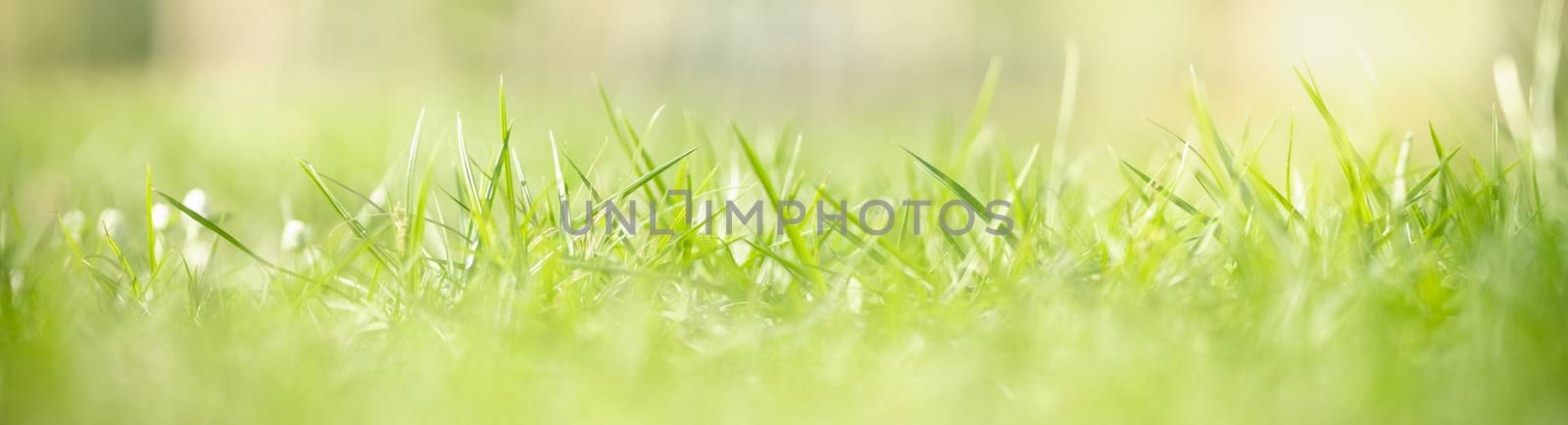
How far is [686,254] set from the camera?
3.59 ft

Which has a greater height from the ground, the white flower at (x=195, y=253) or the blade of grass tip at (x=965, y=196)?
the blade of grass tip at (x=965, y=196)

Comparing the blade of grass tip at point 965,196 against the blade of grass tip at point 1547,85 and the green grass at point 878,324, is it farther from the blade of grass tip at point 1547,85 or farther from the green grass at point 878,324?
the blade of grass tip at point 1547,85

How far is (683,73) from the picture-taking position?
5.24 m

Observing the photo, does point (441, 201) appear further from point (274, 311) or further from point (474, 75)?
point (474, 75)

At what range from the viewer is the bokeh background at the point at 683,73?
9.06 ft

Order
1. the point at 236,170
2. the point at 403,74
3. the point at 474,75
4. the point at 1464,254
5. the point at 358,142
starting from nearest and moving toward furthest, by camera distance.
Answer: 1. the point at 1464,254
2. the point at 236,170
3. the point at 358,142
4. the point at 474,75
5. the point at 403,74

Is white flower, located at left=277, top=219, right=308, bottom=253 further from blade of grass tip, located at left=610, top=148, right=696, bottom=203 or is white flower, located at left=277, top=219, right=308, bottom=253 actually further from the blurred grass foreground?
blade of grass tip, located at left=610, top=148, right=696, bottom=203

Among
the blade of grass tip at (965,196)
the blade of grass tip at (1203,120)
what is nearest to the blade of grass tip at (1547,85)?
the blade of grass tip at (1203,120)

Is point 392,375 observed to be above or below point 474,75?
above

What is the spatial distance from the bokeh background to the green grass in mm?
168

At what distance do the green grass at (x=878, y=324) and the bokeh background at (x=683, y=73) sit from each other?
17 cm

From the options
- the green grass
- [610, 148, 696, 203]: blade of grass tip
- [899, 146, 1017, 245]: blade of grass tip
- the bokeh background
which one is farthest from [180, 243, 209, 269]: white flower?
[899, 146, 1017, 245]: blade of grass tip

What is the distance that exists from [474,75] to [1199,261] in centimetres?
497

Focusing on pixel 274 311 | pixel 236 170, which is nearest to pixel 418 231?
pixel 274 311
